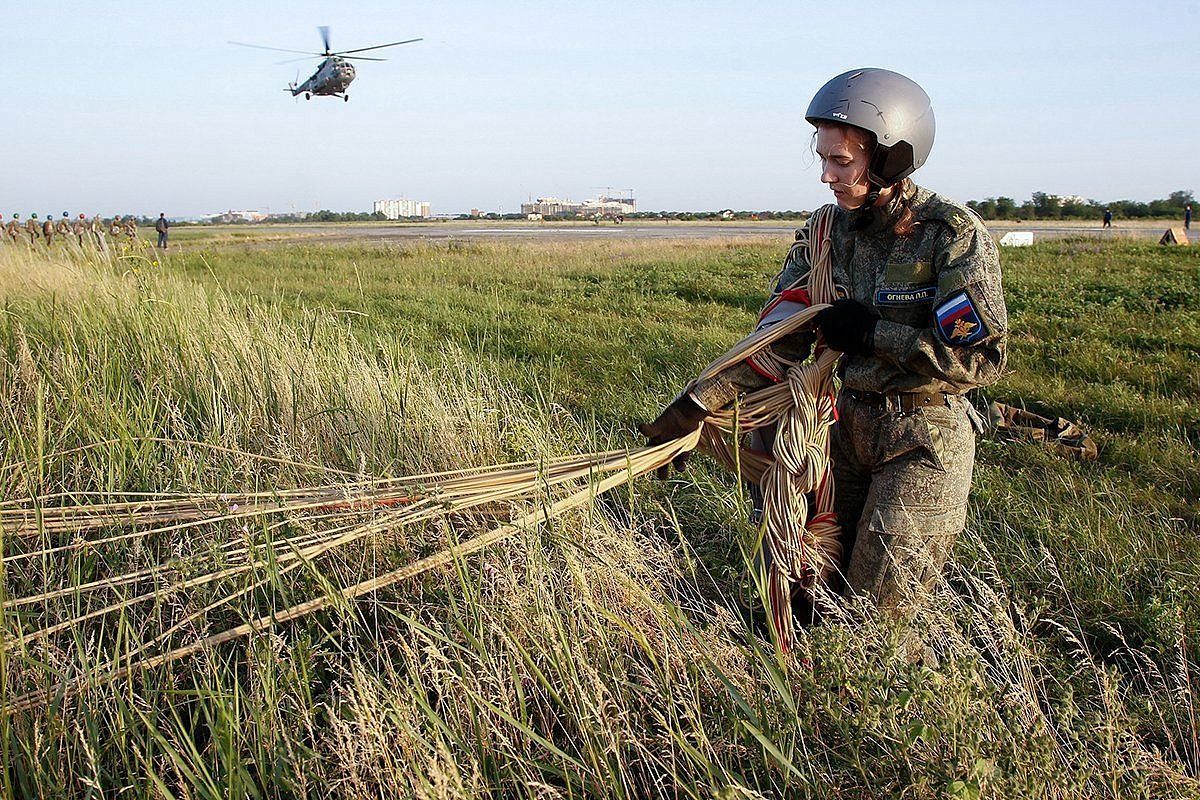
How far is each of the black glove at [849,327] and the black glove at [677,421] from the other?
0.46 metres

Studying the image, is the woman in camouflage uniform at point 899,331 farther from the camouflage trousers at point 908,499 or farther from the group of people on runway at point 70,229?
the group of people on runway at point 70,229

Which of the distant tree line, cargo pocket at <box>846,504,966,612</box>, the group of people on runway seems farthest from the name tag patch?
the distant tree line

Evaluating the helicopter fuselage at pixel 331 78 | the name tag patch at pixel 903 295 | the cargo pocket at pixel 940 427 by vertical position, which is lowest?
the cargo pocket at pixel 940 427

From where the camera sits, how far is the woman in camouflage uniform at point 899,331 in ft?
8.02

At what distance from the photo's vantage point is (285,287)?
15.6 metres

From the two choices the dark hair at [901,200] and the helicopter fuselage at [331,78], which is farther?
the helicopter fuselage at [331,78]

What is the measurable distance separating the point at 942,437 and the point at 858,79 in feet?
3.53

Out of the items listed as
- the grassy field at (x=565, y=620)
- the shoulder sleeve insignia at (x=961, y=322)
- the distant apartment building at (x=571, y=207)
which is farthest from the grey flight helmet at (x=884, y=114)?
the distant apartment building at (x=571, y=207)

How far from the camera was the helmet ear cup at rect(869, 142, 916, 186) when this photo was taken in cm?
254

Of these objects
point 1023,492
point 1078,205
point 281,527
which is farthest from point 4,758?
point 1078,205

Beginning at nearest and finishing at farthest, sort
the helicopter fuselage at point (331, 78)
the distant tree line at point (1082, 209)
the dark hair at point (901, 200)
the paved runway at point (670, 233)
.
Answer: the dark hair at point (901, 200)
the paved runway at point (670, 233)
the helicopter fuselage at point (331, 78)
the distant tree line at point (1082, 209)

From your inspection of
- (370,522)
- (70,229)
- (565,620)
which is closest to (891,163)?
(565,620)

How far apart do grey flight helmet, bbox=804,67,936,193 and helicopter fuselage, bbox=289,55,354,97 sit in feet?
127

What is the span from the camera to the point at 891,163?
2557 millimetres
